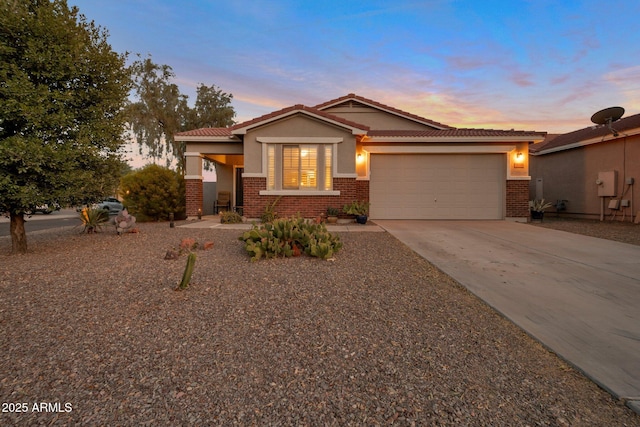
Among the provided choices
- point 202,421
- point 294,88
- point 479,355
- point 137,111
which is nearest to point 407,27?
point 294,88

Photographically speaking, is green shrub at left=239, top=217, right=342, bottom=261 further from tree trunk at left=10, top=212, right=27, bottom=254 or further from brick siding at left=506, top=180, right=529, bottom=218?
brick siding at left=506, top=180, right=529, bottom=218

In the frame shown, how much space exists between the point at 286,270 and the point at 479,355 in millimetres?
3065

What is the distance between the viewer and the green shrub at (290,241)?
566 centimetres

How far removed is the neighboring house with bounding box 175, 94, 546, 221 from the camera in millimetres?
11109

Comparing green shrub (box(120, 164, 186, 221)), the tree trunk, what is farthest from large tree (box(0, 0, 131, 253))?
green shrub (box(120, 164, 186, 221))

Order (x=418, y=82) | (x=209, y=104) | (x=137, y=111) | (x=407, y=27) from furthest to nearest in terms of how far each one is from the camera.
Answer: (x=209, y=104) < (x=137, y=111) < (x=418, y=82) < (x=407, y=27)

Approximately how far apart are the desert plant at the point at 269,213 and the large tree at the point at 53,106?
4820 millimetres

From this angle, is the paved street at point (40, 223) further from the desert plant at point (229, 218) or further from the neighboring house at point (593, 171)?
the neighboring house at point (593, 171)

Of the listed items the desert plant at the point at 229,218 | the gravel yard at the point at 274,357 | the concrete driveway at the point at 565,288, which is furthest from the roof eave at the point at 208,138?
the gravel yard at the point at 274,357

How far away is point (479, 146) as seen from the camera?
12.1 meters

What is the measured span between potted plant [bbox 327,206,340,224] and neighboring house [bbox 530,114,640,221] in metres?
10.8

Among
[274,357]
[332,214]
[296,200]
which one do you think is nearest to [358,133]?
[332,214]

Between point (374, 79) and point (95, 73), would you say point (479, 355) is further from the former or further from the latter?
point (374, 79)

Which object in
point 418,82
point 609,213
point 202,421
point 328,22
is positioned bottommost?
point 202,421
